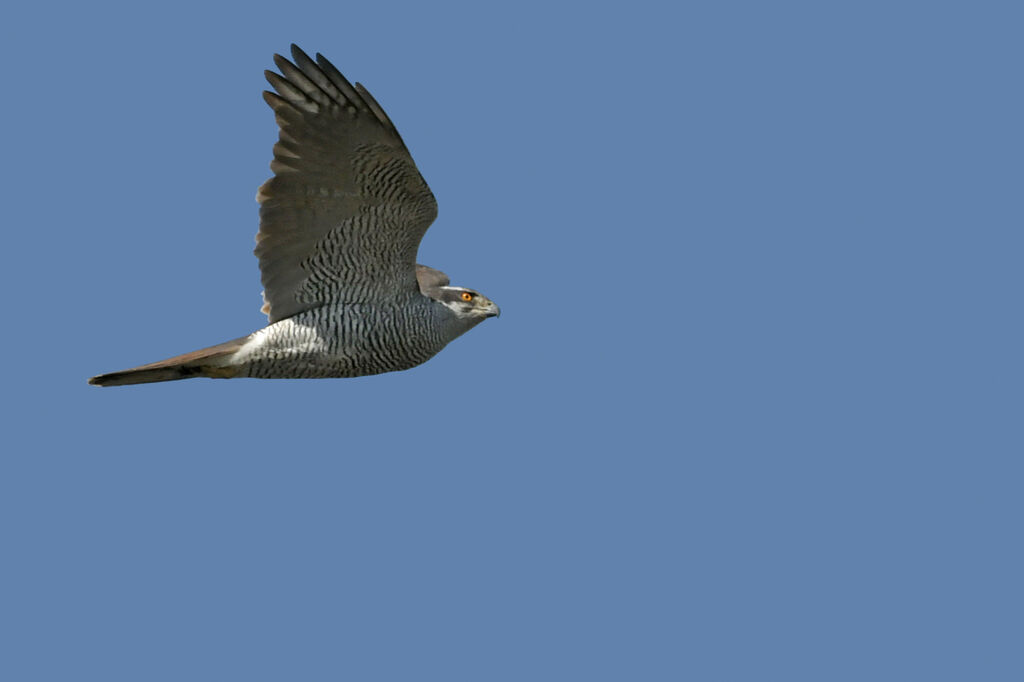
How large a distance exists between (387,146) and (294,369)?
189cm

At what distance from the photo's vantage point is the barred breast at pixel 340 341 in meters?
10.6

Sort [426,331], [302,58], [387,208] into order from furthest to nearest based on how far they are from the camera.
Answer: [426,331] → [387,208] → [302,58]

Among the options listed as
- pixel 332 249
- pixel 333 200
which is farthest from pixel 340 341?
pixel 333 200

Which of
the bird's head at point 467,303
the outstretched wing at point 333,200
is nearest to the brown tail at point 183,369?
the outstretched wing at point 333,200

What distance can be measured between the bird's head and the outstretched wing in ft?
1.49

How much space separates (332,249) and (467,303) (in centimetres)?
133

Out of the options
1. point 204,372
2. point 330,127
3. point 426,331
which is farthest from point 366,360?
point 330,127

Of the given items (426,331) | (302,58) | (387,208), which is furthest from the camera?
(426,331)

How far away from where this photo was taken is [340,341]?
10.7 metres

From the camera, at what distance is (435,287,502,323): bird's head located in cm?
1129

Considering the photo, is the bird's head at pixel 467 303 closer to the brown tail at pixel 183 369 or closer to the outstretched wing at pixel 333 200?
the outstretched wing at pixel 333 200

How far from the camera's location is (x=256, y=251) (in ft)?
34.2

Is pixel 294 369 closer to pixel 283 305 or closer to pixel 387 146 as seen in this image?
pixel 283 305

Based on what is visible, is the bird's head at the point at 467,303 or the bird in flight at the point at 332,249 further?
the bird's head at the point at 467,303
